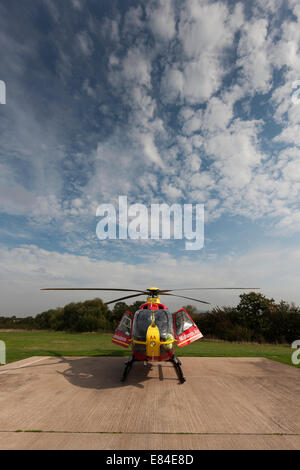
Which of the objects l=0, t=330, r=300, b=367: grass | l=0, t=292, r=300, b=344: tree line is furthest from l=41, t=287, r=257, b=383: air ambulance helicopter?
l=0, t=292, r=300, b=344: tree line

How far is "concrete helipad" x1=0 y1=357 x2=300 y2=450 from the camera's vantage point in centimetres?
397

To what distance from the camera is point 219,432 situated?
4.24 m

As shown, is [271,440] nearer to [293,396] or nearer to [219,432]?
[219,432]

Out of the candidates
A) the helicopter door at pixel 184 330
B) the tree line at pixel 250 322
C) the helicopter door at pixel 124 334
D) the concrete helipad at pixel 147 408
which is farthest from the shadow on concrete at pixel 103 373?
the tree line at pixel 250 322

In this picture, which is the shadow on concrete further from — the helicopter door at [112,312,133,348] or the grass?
the grass

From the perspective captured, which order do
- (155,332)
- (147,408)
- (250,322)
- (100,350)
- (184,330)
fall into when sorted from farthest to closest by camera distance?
1. (250,322)
2. (100,350)
3. (184,330)
4. (155,332)
5. (147,408)

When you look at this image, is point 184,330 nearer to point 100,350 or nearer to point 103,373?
point 103,373

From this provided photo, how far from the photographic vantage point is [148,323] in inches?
284

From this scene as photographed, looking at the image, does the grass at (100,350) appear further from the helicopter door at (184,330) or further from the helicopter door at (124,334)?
the helicopter door at (184,330)

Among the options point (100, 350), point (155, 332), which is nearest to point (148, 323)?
point (155, 332)

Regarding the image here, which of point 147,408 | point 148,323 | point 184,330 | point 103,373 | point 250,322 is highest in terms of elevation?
point 148,323

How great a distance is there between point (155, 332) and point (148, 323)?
0.43 meters

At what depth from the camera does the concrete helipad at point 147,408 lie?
3969mm
